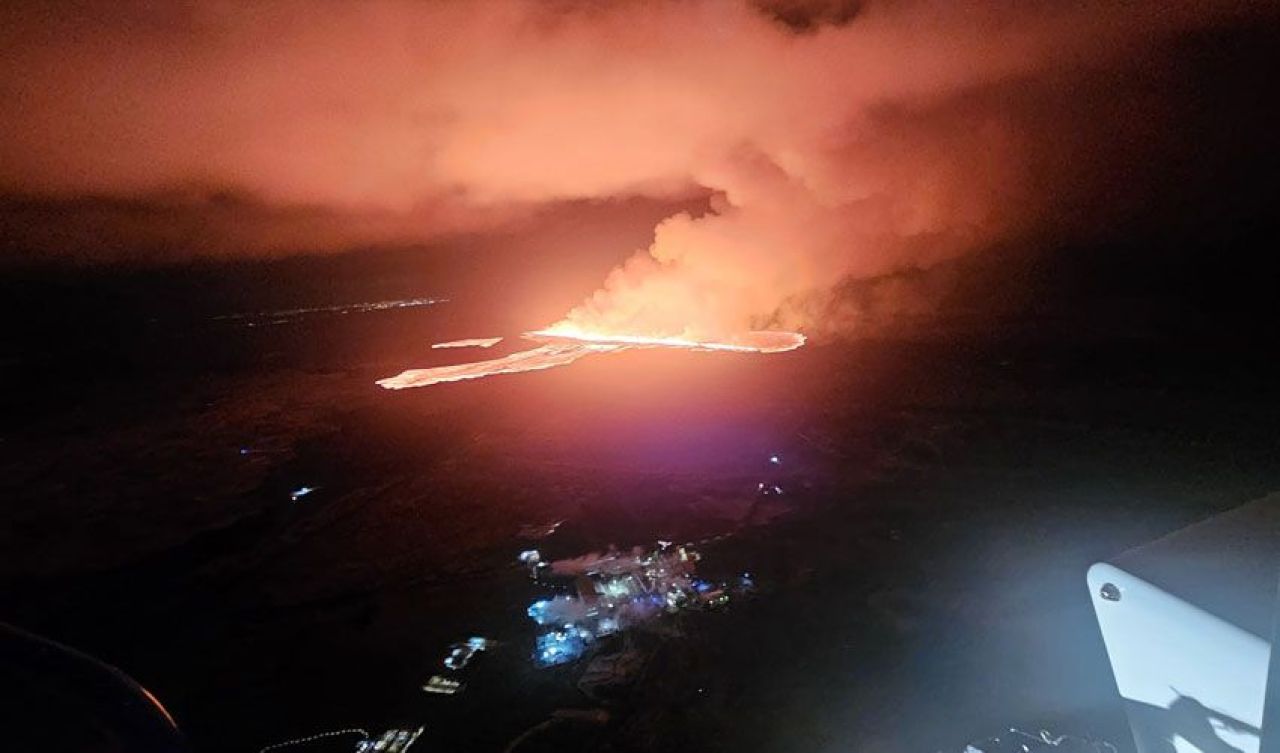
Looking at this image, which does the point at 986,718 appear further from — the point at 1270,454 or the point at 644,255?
the point at 644,255

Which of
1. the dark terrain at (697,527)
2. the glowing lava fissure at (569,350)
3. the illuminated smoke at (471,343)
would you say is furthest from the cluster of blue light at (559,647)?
the illuminated smoke at (471,343)

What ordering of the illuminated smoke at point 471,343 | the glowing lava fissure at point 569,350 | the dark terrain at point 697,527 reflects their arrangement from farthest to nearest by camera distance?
the illuminated smoke at point 471,343 → the glowing lava fissure at point 569,350 → the dark terrain at point 697,527

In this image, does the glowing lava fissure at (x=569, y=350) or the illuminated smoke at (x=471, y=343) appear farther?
the illuminated smoke at (x=471, y=343)

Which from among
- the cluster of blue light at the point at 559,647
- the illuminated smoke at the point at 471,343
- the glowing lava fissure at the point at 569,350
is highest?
the illuminated smoke at the point at 471,343

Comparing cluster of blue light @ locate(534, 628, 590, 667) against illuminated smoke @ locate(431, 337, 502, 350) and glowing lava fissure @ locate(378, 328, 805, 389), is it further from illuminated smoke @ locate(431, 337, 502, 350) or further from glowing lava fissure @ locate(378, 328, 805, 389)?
illuminated smoke @ locate(431, 337, 502, 350)

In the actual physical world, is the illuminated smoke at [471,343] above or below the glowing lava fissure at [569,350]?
above

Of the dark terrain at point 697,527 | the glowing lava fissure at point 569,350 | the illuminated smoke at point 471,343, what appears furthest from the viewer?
the illuminated smoke at point 471,343

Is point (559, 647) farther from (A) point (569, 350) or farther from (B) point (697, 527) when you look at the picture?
(A) point (569, 350)

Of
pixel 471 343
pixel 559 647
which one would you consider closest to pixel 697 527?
pixel 559 647

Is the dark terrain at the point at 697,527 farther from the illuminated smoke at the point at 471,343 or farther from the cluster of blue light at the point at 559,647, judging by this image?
the illuminated smoke at the point at 471,343
